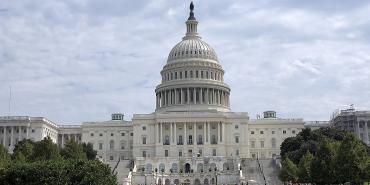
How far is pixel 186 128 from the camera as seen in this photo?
15125 centimetres

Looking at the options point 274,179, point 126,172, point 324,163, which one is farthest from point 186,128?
point 324,163

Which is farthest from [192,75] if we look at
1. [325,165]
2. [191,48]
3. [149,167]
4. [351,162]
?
[351,162]

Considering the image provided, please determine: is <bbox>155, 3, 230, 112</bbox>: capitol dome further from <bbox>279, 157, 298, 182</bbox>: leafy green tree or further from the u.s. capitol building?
<bbox>279, 157, 298, 182</bbox>: leafy green tree

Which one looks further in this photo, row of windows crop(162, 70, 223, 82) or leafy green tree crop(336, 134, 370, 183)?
row of windows crop(162, 70, 223, 82)

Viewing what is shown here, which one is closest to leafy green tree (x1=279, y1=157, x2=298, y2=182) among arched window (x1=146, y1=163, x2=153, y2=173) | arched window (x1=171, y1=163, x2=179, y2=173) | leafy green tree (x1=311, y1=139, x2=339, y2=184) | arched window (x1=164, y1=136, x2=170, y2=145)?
leafy green tree (x1=311, y1=139, x2=339, y2=184)

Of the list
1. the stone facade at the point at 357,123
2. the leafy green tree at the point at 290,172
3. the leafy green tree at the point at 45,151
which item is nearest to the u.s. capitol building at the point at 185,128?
the stone facade at the point at 357,123

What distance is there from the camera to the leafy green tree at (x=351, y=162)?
219ft

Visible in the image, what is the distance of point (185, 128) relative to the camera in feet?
495

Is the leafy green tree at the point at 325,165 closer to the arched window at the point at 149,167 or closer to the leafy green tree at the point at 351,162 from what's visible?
the leafy green tree at the point at 351,162

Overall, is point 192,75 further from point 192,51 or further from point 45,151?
point 45,151

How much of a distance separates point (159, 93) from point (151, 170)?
36.5 metres

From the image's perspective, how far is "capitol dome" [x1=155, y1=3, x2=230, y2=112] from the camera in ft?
525

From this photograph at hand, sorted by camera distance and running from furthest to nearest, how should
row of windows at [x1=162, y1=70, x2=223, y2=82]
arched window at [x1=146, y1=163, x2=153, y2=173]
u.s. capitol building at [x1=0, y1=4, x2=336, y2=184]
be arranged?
row of windows at [x1=162, y1=70, x2=223, y2=82], u.s. capitol building at [x1=0, y1=4, x2=336, y2=184], arched window at [x1=146, y1=163, x2=153, y2=173]

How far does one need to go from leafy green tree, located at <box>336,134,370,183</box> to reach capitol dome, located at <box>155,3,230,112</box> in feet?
290
